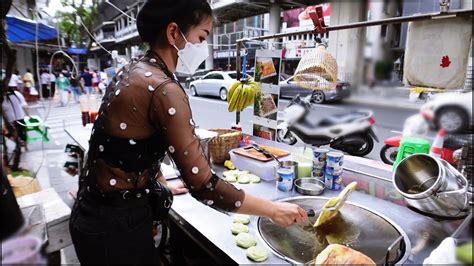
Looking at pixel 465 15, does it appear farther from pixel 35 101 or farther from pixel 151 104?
pixel 35 101

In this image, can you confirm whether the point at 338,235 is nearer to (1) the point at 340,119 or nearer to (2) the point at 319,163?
(2) the point at 319,163

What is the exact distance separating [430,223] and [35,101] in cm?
300

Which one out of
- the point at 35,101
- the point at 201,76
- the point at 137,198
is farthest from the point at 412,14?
the point at 201,76

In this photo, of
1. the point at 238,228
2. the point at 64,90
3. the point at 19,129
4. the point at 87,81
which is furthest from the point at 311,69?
the point at 64,90

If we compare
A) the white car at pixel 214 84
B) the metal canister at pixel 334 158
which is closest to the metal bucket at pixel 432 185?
the metal canister at pixel 334 158

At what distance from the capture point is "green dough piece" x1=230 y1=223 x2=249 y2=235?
1.17 meters

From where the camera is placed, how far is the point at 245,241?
1.08m

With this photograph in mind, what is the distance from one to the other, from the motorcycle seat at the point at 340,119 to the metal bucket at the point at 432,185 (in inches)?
27.3

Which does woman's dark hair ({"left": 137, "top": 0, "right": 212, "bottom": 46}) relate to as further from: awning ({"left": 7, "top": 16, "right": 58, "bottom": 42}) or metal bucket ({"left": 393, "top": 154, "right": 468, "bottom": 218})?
metal bucket ({"left": 393, "top": 154, "right": 468, "bottom": 218})

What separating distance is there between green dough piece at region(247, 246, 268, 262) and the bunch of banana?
1466mm

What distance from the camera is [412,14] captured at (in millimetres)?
466

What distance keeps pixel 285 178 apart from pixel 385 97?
3.90 ft

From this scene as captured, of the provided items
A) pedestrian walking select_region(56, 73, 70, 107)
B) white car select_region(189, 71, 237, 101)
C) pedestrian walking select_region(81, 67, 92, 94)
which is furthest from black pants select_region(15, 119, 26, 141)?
white car select_region(189, 71, 237, 101)

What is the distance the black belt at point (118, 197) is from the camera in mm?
1039
